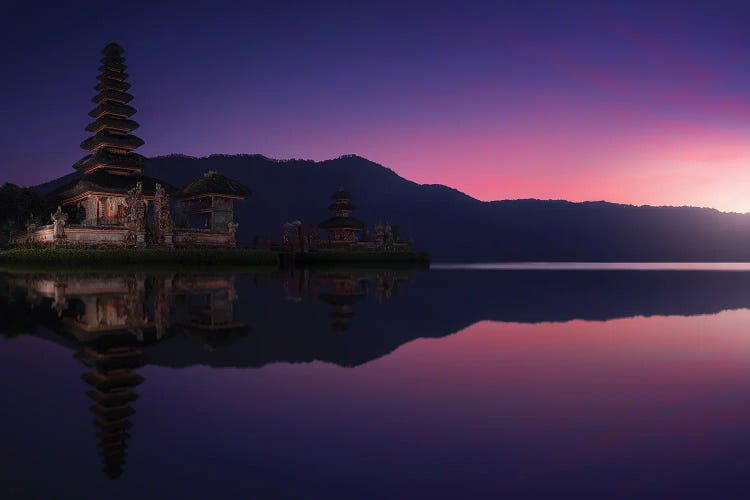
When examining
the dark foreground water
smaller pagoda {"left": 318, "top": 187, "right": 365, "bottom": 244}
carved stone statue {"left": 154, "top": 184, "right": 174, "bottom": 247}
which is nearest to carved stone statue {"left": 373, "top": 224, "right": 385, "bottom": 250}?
smaller pagoda {"left": 318, "top": 187, "right": 365, "bottom": 244}

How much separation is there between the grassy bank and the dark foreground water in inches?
1027

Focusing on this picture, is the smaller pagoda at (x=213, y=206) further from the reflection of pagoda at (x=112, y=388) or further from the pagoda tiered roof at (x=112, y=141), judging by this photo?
the reflection of pagoda at (x=112, y=388)

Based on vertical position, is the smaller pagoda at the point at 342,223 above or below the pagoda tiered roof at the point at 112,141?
below

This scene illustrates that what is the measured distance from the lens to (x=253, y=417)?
13.7 ft

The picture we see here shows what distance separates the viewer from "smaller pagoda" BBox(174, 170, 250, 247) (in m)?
46.2

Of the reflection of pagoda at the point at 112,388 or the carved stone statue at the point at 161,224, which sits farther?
the carved stone statue at the point at 161,224

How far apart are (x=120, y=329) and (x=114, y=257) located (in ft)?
91.8

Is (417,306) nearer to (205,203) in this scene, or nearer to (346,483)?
(346,483)

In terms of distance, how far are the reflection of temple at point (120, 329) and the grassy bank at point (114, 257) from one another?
57.1 feet

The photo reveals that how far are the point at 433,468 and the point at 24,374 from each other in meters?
4.89

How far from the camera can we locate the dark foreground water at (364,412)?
121 inches

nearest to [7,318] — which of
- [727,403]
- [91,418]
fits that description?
[91,418]

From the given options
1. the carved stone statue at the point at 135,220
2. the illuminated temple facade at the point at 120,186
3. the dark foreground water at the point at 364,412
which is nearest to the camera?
the dark foreground water at the point at 364,412

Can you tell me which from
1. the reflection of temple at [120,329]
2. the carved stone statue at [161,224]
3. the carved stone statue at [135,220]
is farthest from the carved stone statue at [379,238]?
the reflection of temple at [120,329]
